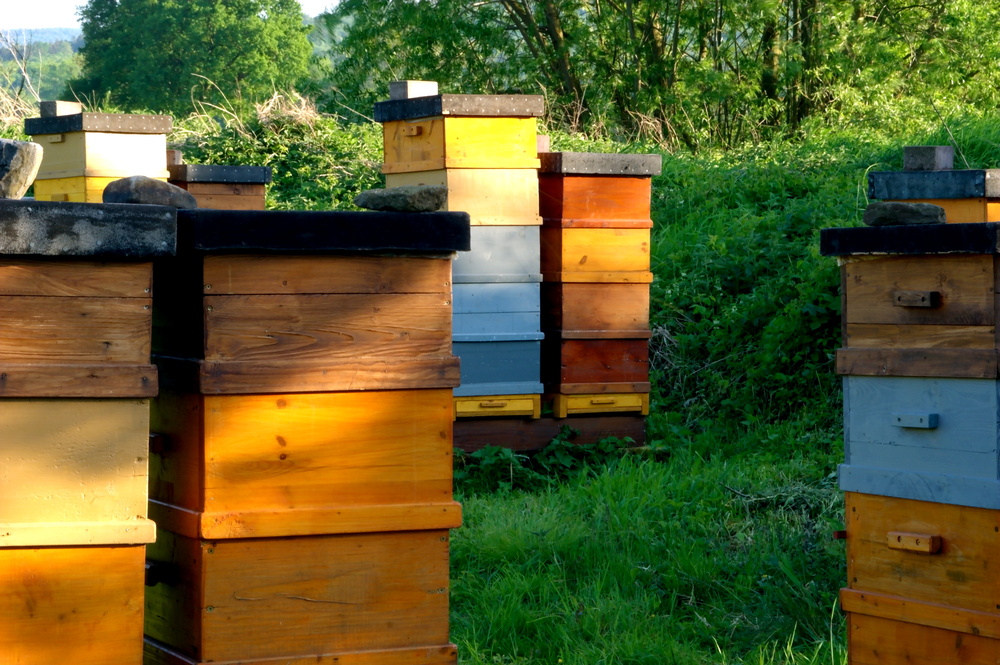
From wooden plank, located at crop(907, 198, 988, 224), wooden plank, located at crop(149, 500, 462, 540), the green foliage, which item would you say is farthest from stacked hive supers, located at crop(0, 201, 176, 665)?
the green foliage

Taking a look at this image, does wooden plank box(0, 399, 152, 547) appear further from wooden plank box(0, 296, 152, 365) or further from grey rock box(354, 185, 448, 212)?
grey rock box(354, 185, 448, 212)

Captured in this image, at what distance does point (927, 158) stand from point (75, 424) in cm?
473

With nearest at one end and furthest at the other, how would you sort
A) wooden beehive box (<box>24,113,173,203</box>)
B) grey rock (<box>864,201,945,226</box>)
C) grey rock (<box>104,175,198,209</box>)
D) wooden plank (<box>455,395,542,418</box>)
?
grey rock (<box>104,175,198,209</box>)
grey rock (<box>864,201,945,226</box>)
wooden plank (<box>455,395,542,418</box>)
wooden beehive box (<box>24,113,173,203</box>)

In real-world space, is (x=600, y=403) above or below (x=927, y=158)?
below

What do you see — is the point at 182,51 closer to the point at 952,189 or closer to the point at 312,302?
the point at 952,189

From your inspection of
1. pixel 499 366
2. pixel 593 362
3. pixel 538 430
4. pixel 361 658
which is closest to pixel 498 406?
pixel 499 366

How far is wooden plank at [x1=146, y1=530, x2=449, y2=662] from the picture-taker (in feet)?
8.01

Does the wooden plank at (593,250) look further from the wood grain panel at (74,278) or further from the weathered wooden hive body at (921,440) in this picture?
the wood grain panel at (74,278)

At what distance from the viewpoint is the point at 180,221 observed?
2.44m

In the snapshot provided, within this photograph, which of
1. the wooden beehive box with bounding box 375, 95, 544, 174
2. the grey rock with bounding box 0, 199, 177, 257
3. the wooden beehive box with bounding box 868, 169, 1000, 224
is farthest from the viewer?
the wooden beehive box with bounding box 375, 95, 544, 174

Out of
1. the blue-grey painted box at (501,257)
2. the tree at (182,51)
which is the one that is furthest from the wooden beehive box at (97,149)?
the tree at (182,51)

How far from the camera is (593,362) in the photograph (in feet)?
20.1

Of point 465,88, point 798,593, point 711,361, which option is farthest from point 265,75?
point 798,593

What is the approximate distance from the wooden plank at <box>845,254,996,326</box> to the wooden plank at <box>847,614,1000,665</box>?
76 cm
